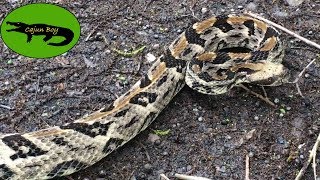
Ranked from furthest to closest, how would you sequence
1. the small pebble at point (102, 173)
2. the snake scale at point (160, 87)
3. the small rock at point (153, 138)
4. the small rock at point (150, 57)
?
the small rock at point (150, 57) → the small rock at point (153, 138) → the small pebble at point (102, 173) → the snake scale at point (160, 87)

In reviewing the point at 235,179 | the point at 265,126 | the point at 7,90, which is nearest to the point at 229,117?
the point at 265,126

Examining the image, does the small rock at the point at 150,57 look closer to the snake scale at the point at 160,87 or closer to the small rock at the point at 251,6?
the snake scale at the point at 160,87

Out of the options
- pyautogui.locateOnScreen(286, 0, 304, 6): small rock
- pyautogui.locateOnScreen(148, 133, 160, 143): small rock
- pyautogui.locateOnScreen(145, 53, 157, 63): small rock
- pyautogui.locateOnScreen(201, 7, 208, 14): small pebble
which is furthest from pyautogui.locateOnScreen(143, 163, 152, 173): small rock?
pyautogui.locateOnScreen(286, 0, 304, 6): small rock

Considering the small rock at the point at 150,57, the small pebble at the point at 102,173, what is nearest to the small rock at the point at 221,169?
the small pebble at the point at 102,173

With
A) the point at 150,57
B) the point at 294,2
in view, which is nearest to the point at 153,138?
the point at 150,57

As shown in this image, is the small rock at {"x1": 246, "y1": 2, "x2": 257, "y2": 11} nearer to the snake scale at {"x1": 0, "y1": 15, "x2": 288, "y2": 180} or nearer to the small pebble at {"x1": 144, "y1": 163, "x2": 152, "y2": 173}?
the snake scale at {"x1": 0, "y1": 15, "x2": 288, "y2": 180}

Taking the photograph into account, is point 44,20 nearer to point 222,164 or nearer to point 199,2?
point 199,2
